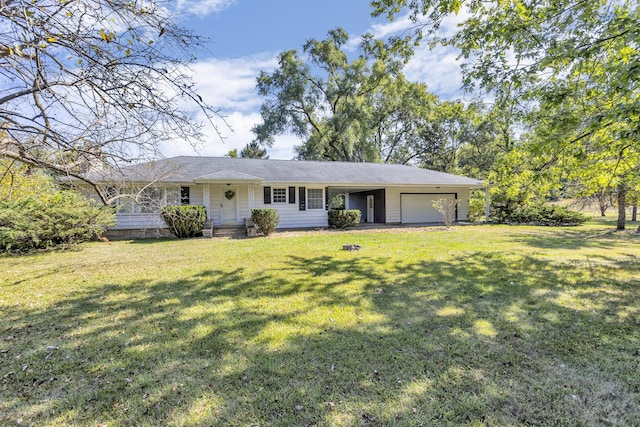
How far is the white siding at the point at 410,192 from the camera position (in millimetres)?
18531

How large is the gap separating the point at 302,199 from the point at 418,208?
7822 millimetres

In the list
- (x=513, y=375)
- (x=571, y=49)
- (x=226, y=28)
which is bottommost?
(x=513, y=375)

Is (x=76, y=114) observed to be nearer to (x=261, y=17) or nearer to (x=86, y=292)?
(x=86, y=292)

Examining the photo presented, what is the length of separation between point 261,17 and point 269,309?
5187mm

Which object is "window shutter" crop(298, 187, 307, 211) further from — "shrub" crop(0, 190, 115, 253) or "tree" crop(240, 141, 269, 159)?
"tree" crop(240, 141, 269, 159)

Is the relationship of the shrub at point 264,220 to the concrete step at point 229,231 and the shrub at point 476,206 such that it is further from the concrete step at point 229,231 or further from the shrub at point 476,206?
the shrub at point 476,206

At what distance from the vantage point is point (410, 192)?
1886 centimetres

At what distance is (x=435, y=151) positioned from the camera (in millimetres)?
33469

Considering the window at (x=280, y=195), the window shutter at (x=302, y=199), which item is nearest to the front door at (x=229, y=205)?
the window at (x=280, y=195)

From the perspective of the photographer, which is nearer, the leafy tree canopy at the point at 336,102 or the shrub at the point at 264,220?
the shrub at the point at 264,220

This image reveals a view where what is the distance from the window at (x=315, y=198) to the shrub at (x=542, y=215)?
11732 millimetres

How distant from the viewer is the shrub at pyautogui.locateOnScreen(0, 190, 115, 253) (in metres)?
8.84

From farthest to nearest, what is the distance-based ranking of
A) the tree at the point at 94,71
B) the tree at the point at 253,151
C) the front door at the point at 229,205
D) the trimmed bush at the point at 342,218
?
the tree at the point at 253,151 → the trimmed bush at the point at 342,218 → the front door at the point at 229,205 → the tree at the point at 94,71

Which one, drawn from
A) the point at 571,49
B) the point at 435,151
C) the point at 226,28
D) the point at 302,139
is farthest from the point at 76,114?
the point at 435,151
